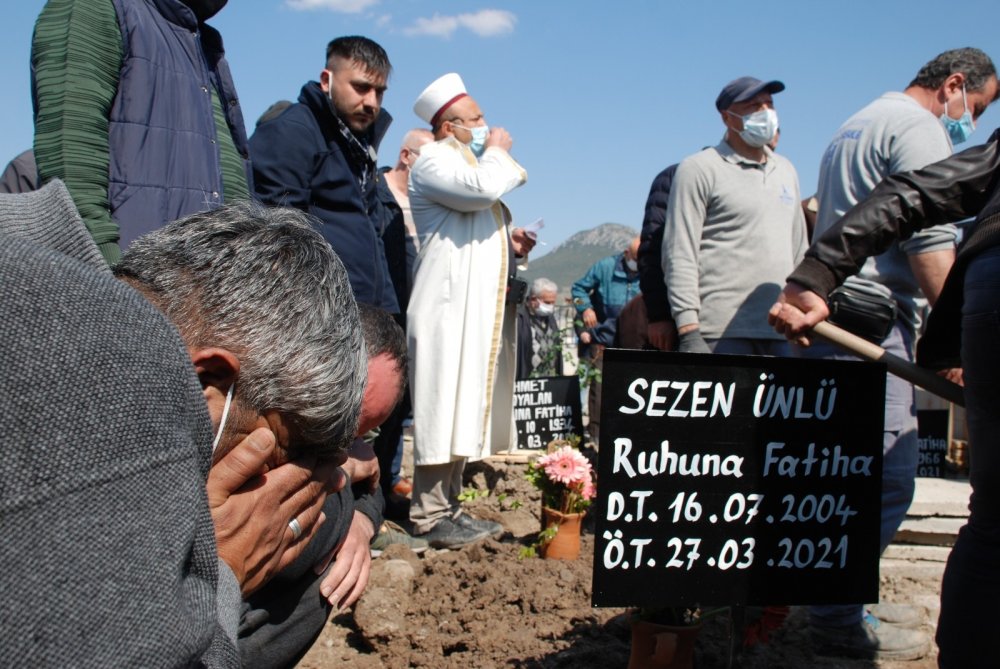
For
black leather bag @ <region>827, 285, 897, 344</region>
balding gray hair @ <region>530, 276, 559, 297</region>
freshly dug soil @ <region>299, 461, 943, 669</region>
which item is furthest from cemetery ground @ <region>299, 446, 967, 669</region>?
balding gray hair @ <region>530, 276, 559, 297</region>

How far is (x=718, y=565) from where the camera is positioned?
2725 mm

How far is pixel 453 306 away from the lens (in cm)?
455

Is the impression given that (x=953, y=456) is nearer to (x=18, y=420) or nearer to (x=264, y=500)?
(x=264, y=500)

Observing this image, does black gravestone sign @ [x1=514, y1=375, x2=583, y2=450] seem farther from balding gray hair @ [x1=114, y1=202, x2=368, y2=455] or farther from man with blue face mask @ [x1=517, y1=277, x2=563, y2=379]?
balding gray hair @ [x1=114, y1=202, x2=368, y2=455]

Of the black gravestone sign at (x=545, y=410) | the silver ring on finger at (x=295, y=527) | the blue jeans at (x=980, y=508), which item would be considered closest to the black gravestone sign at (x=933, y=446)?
the black gravestone sign at (x=545, y=410)

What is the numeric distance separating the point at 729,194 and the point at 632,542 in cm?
193

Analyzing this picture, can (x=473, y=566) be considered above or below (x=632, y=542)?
below

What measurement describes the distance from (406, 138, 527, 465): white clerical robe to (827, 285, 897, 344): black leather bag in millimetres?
1879

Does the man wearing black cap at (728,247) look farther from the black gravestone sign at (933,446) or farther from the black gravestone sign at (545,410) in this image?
the black gravestone sign at (933,446)

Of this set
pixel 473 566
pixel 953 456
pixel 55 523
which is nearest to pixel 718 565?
pixel 473 566

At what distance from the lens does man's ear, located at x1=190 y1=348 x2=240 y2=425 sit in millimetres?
1216

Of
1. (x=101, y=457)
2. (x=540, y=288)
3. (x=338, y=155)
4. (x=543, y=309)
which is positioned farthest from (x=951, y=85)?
(x=540, y=288)

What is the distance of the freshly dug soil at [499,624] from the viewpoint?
3.10 m

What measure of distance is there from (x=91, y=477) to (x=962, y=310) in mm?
2236
